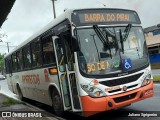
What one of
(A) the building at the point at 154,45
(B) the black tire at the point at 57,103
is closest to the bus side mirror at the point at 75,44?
(B) the black tire at the point at 57,103

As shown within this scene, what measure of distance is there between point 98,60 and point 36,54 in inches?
166

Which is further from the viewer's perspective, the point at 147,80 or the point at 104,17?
the point at 147,80

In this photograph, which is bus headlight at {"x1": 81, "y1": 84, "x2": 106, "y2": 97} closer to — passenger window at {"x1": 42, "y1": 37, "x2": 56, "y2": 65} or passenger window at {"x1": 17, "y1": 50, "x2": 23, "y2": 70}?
passenger window at {"x1": 42, "y1": 37, "x2": 56, "y2": 65}

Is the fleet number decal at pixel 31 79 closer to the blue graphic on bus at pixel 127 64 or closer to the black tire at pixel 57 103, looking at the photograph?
the black tire at pixel 57 103

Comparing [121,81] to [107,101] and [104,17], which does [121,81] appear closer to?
[107,101]

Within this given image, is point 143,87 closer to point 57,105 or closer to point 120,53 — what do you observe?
point 120,53

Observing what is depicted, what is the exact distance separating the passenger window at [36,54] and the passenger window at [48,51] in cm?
64

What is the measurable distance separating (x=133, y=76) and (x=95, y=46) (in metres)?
1.33

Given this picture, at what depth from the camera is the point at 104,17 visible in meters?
9.21

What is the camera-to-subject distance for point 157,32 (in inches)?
2183

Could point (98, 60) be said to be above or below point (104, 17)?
below

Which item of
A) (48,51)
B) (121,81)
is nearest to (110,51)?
(121,81)

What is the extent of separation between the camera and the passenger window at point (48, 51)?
10.1 m

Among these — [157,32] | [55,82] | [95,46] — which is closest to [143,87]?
[95,46]
